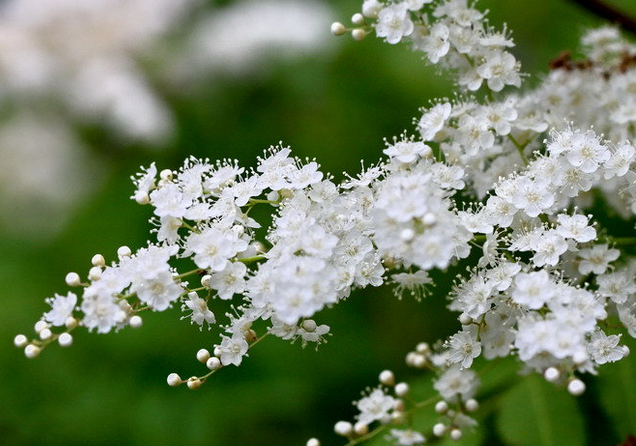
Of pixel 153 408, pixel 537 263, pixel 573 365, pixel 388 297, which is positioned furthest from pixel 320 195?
pixel 388 297

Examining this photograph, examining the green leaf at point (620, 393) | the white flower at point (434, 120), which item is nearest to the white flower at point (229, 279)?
the white flower at point (434, 120)

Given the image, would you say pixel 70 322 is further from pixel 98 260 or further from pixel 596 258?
pixel 596 258

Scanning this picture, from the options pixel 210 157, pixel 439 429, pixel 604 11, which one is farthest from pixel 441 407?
pixel 210 157

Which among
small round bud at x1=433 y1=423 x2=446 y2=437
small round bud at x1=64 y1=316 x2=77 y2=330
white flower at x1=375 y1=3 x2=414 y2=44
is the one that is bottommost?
small round bud at x1=433 y1=423 x2=446 y2=437

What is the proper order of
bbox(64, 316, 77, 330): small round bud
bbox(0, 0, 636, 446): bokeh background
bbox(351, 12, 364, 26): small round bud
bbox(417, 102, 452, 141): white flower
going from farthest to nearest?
1. bbox(0, 0, 636, 446): bokeh background
2. bbox(351, 12, 364, 26): small round bud
3. bbox(417, 102, 452, 141): white flower
4. bbox(64, 316, 77, 330): small round bud

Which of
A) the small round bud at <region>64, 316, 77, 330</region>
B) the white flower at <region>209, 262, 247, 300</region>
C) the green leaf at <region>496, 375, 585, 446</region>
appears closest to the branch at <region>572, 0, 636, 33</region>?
the green leaf at <region>496, 375, 585, 446</region>

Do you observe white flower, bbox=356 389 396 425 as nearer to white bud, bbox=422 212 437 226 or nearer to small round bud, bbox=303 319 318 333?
small round bud, bbox=303 319 318 333

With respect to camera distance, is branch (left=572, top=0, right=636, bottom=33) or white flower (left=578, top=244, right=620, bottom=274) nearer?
white flower (left=578, top=244, right=620, bottom=274)

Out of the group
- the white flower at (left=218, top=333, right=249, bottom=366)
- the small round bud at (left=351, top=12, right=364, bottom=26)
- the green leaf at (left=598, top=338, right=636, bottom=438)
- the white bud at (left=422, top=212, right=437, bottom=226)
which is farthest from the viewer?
the green leaf at (left=598, top=338, right=636, bottom=438)
